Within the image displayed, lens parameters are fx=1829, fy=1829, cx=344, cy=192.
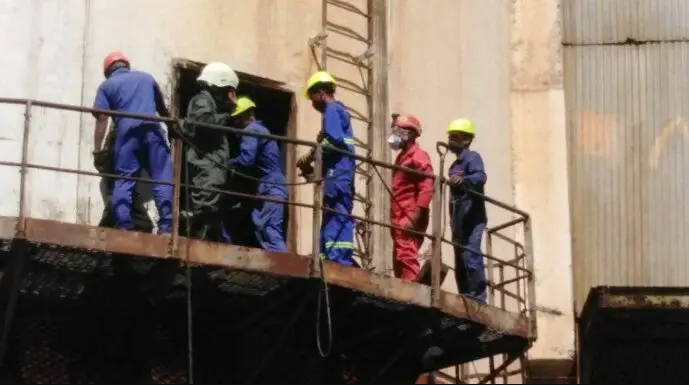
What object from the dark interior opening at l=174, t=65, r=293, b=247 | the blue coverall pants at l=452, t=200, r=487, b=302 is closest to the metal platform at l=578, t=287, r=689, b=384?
Answer: the blue coverall pants at l=452, t=200, r=487, b=302

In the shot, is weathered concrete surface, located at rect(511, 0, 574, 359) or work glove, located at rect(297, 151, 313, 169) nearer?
work glove, located at rect(297, 151, 313, 169)

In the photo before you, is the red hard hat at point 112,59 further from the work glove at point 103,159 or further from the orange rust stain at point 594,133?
the orange rust stain at point 594,133

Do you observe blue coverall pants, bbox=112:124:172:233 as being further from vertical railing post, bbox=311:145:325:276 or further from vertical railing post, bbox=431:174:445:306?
vertical railing post, bbox=431:174:445:306

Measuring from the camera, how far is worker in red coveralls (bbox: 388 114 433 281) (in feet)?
53.6

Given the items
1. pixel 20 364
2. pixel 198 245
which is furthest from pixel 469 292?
pixel 20 364

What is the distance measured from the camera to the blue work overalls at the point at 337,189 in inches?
623

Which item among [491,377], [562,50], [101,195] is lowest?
[491,377]

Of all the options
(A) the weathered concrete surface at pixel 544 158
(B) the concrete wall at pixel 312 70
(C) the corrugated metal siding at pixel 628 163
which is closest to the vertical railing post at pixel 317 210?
(B) the concrete wall at pixel 312 70

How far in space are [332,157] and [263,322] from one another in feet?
5.14

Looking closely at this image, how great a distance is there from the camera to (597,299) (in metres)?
18.1

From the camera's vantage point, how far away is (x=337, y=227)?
15859 millimetres

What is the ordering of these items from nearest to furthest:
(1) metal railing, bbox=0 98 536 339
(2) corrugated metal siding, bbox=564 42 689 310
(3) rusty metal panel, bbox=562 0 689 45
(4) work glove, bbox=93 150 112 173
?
(1) metal railing, bbox=0 98 536 339
(4) work glove, bbox=93 150 112 173
(2) corrugated metal siding, bbox=564 42 689 310
(3) rusty metal panel, bbox=562 0 689 45

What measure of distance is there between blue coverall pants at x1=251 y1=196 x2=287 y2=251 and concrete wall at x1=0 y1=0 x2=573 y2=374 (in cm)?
159

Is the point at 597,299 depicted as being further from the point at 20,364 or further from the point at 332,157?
the point at 20,364
